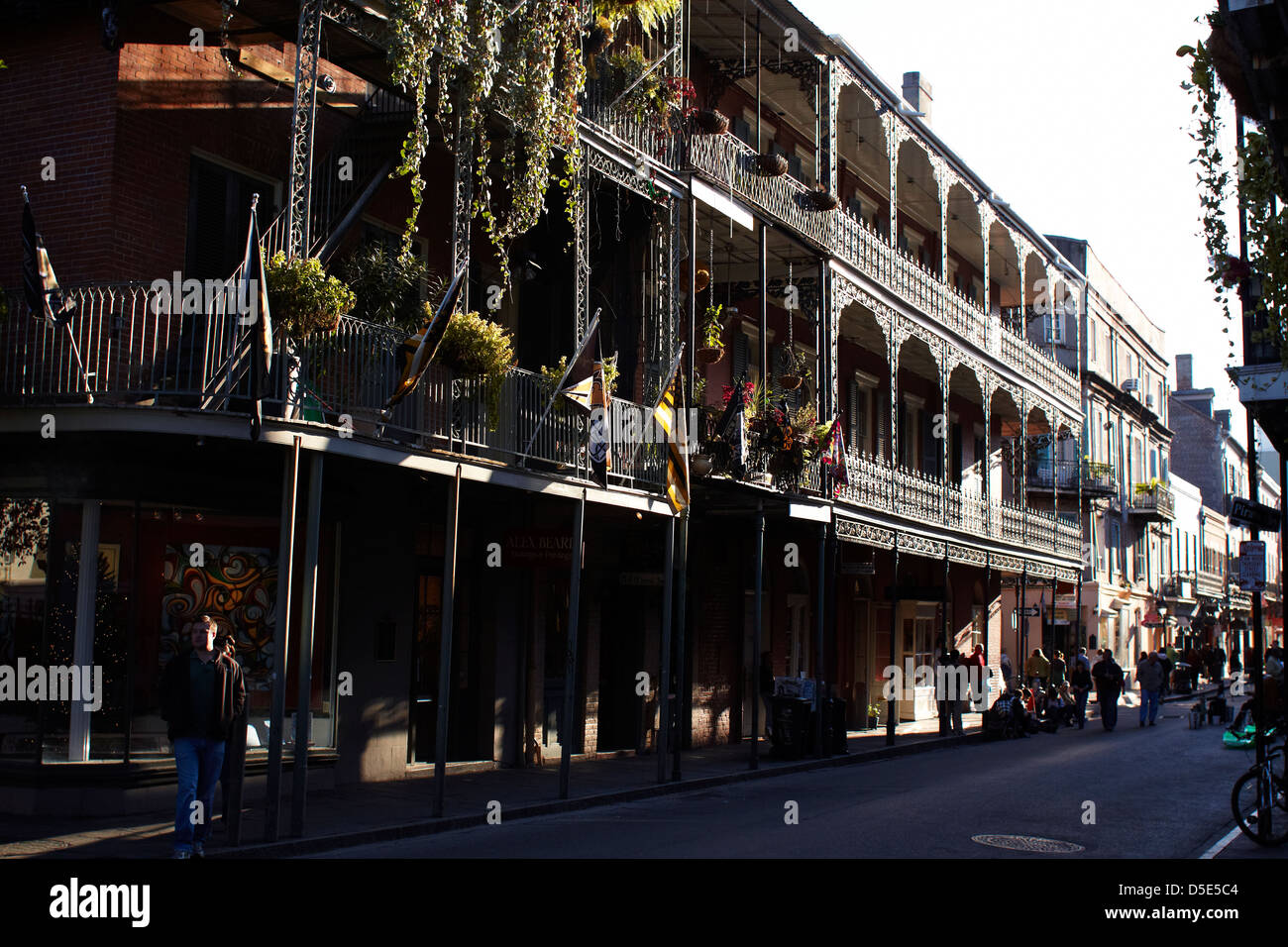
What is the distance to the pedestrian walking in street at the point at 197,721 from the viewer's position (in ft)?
30.8

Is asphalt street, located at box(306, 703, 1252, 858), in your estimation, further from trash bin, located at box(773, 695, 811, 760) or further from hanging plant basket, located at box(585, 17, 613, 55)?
hanging plant basket, located at box(585, 17, 613, 55)

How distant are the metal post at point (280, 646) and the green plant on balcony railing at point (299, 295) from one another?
1.03m

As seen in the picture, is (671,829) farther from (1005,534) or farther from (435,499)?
(1005,534)

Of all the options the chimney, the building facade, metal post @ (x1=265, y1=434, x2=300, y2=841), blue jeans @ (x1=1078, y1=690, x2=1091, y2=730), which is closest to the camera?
metal post @ (x1=265, y1=434, x2=300, y2=841)

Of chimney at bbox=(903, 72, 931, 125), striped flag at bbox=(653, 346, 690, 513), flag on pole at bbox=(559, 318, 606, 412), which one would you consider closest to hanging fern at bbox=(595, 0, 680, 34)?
flag on pole at bbox=(559, 318, 606, 412)

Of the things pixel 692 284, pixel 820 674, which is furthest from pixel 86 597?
pixel 820 674

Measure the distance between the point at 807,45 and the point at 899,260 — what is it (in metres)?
5.33

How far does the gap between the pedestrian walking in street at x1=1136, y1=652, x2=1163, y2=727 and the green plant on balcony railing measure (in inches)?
868

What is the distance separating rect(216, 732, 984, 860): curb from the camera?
33.1 ft

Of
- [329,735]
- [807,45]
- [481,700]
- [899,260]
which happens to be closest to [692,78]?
[807,45]

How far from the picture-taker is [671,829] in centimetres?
1183

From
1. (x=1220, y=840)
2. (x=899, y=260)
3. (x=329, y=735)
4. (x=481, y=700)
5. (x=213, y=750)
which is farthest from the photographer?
(x=899, y=260)

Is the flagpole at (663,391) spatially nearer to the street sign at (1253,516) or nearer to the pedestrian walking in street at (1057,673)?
the street sign at (1253,516)

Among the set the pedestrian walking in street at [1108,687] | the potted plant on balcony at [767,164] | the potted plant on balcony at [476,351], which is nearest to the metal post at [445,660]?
the potted plant on balcony at [476,351]
